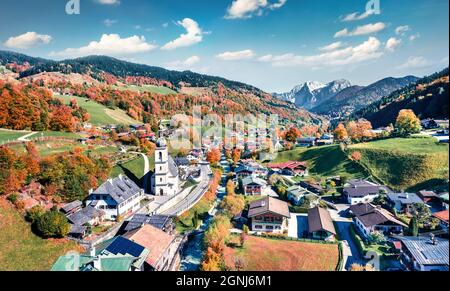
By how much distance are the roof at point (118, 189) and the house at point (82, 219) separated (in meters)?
1.57

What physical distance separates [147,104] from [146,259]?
67.4m

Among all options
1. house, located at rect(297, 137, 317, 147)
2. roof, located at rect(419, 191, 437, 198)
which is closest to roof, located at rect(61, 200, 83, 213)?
roof, located at rect(419, 191, 437, 198)

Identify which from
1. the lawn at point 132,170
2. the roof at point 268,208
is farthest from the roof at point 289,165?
the lawn at point 132,170

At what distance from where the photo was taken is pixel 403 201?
26.0 metres

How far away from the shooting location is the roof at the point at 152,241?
1659 centimetres

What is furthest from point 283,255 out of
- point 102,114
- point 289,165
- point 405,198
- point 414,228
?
point 102,114

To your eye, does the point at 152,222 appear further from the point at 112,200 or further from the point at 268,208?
the point at 268,208

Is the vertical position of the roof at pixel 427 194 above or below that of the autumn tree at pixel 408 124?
below

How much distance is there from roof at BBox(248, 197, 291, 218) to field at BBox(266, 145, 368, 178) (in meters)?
13.0

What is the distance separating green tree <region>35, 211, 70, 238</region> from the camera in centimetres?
1923

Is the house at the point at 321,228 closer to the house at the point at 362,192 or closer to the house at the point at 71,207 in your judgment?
the house at the point at 362,192

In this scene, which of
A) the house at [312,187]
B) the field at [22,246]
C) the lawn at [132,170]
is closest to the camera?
the field at [22,246]

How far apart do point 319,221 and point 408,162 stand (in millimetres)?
13348
